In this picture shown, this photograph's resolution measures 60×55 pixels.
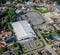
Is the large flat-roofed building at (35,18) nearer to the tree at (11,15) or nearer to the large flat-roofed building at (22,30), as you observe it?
the large flat-roofed building at (22,30)

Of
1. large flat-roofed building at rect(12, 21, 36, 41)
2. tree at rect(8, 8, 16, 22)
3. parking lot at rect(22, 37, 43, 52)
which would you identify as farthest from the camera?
tree at rect(8, 8, 16, 22)

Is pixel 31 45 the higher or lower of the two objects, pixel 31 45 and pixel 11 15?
the lower

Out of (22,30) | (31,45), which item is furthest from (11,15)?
(31,45)

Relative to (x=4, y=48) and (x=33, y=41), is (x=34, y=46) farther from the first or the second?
(x=4, y=48)

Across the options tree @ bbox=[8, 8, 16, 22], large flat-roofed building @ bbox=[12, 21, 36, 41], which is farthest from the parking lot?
tree @ bbox=[8, 8, 16, 22]

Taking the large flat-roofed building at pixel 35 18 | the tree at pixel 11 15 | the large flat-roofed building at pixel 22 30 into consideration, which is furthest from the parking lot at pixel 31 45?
the tree at pixel 11 15

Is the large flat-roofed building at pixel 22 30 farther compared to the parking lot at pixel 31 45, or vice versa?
the large flat-roofed building at pixel 22 30

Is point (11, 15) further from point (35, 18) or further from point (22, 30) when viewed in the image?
point (22, 30)

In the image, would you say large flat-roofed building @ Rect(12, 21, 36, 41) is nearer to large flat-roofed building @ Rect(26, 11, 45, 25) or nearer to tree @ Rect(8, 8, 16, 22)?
tree @ Rect(8, 8, 16, 22)

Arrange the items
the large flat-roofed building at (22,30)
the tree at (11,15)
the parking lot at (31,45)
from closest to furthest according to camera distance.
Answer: the parking lot at (31,45), the large flat-roofed building at (22,30), the tree at (11,15)
